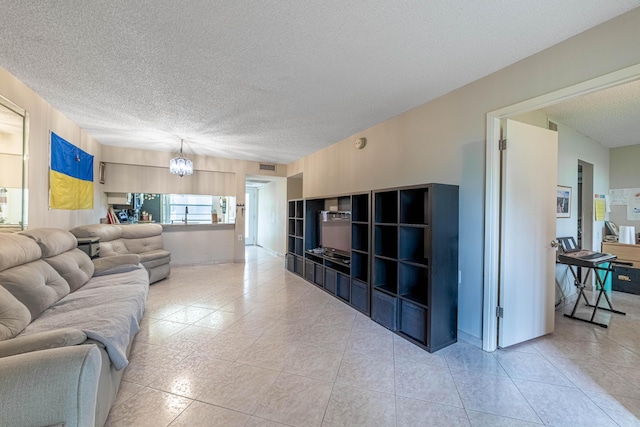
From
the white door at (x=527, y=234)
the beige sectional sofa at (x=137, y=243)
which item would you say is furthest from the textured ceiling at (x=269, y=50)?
the beige sectional sofa at (x=137, y=243)

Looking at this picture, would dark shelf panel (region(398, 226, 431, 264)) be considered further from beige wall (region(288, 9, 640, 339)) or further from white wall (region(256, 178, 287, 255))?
white wall (region(256, 178, 287, 255))

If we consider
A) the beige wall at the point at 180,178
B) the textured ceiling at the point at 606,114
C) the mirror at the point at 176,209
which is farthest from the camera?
the mirror at the point at 176,209

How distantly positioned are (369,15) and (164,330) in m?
3.16

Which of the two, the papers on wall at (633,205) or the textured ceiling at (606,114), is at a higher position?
the textured ceiling at (606,114)

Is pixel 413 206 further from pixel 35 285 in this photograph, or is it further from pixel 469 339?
pixel 35 285

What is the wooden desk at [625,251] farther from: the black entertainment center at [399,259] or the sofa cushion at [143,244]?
the sofa cushion at [143,244]

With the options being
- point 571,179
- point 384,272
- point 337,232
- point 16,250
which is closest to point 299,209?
point 337,232

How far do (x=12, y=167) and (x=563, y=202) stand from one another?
605 cm

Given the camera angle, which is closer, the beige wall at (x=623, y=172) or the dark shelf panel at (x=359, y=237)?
the dark shelf panel at (x=359, y=237)

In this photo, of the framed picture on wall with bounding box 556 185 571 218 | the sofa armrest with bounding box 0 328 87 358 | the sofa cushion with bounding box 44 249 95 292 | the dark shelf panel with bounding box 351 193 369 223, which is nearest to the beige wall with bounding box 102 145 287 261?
the sofa cushion with bounding box 44 249 95 292

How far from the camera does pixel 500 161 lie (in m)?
2.22

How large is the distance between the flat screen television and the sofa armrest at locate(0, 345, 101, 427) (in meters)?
2.79

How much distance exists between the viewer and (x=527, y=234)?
2.34m

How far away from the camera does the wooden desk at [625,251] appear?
3.68 m
